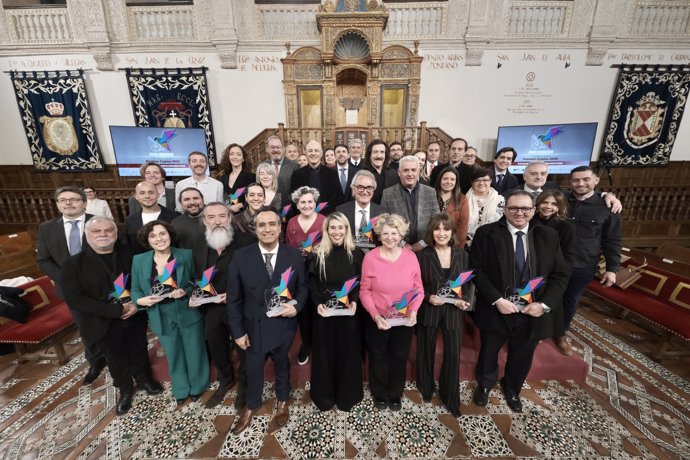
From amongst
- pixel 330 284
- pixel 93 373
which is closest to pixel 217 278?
pixel 330 284

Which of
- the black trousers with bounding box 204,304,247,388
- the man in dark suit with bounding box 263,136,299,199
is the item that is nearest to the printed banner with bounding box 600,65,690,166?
the man in dark suit with bounding box 263,136,299,199

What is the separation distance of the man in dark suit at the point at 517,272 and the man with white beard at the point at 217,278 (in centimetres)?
191

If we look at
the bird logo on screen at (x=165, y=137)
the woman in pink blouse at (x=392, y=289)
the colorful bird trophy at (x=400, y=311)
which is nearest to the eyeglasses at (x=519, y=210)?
the woman in pink blouse at (x=392, y=289)

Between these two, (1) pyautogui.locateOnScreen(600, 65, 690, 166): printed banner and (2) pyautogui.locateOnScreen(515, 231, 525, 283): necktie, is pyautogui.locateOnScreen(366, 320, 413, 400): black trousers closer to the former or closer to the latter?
(2) pyautogui.locateOnScreen(515, 231, 525, 283): necktie

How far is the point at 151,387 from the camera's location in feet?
7.90

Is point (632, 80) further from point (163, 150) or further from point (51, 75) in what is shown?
point (51, 75)

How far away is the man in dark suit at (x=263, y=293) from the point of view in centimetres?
184

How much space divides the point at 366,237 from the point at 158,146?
7.46 m

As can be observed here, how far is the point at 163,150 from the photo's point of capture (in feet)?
23.8

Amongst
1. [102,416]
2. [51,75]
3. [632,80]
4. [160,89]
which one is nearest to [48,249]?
[102,416]

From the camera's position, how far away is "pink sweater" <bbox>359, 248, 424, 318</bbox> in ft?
6.11

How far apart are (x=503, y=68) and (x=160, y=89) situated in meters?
9.15

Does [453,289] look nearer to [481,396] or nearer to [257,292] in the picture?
[481,396]

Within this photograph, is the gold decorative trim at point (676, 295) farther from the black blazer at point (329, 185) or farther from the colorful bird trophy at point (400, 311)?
the black blazer at point (329, 185)
